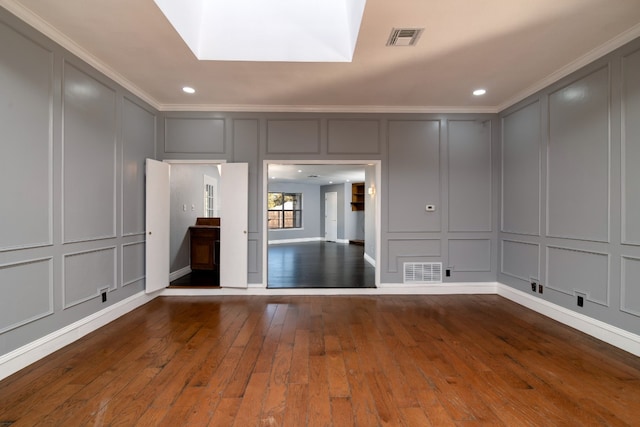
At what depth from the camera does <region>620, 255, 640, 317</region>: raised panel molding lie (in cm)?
254

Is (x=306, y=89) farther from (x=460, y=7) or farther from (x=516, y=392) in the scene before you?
(x=516, y=392)

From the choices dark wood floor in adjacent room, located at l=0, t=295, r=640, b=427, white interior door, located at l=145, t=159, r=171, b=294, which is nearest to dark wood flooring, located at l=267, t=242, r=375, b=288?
dark wood floor in adjacent room, located at l=0, t=295, r=640, b=427

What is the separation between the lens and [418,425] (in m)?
1.68

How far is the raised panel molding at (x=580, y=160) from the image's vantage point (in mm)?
2826

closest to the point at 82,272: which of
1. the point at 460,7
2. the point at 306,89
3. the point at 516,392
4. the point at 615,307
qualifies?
the point at 306,89

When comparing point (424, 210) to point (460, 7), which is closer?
point (460, 7)

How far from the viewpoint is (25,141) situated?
7.59ft

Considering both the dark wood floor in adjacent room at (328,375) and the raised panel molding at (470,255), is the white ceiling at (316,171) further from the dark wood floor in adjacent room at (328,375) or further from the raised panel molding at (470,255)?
the dark wood floor in adjacent room at (328,375)

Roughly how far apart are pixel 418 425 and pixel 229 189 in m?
3.50

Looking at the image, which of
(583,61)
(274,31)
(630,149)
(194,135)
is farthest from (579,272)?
(194,135)

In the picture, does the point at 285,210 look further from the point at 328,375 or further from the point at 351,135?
the point at 328,375

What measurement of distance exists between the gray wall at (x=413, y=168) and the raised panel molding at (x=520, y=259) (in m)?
0.18

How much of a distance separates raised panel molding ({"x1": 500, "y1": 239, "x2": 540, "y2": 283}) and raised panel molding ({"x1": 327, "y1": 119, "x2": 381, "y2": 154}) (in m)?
2.38

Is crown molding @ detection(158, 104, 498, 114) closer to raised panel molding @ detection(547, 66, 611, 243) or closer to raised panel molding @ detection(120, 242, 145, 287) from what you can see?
raised panel molding @ detection(547, 66, 611, 243)
